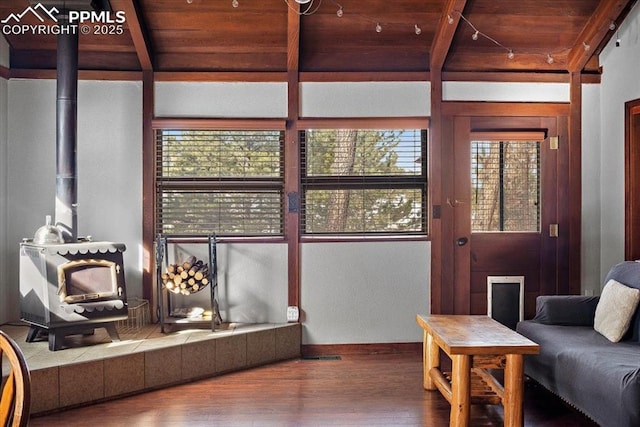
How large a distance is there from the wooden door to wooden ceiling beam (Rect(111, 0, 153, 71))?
2.48 meters

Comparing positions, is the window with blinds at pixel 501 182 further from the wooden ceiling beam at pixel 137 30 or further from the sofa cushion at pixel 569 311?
the wooden ceiling beam at pixel 137 30

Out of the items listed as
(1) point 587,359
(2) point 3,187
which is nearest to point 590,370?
(1) point 587,359

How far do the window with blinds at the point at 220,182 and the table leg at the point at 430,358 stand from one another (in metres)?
→ 1.58

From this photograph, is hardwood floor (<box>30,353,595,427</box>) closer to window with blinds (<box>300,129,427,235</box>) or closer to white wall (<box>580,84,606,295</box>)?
window with blinds (<box>300,129,427,235</box>)

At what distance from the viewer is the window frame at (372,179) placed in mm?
4695

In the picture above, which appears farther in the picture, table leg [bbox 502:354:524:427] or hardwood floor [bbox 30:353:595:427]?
hardwood floor [bbox 30:353:595:427]

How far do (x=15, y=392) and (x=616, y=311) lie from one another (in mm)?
3249

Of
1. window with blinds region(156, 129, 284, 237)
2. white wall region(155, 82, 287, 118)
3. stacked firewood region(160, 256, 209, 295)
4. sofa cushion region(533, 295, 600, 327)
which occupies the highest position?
white wall region(155, 82, 287, 118)

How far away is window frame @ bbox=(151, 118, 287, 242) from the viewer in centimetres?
461

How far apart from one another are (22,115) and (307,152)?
222 centimetres

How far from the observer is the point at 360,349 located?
471cm

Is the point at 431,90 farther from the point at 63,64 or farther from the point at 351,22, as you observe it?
the point at 63,64

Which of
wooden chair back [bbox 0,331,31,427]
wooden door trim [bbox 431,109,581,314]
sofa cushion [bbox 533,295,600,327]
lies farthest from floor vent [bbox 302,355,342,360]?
wooden chair back [bbox 0,331,31,427]

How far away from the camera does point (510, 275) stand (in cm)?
480
